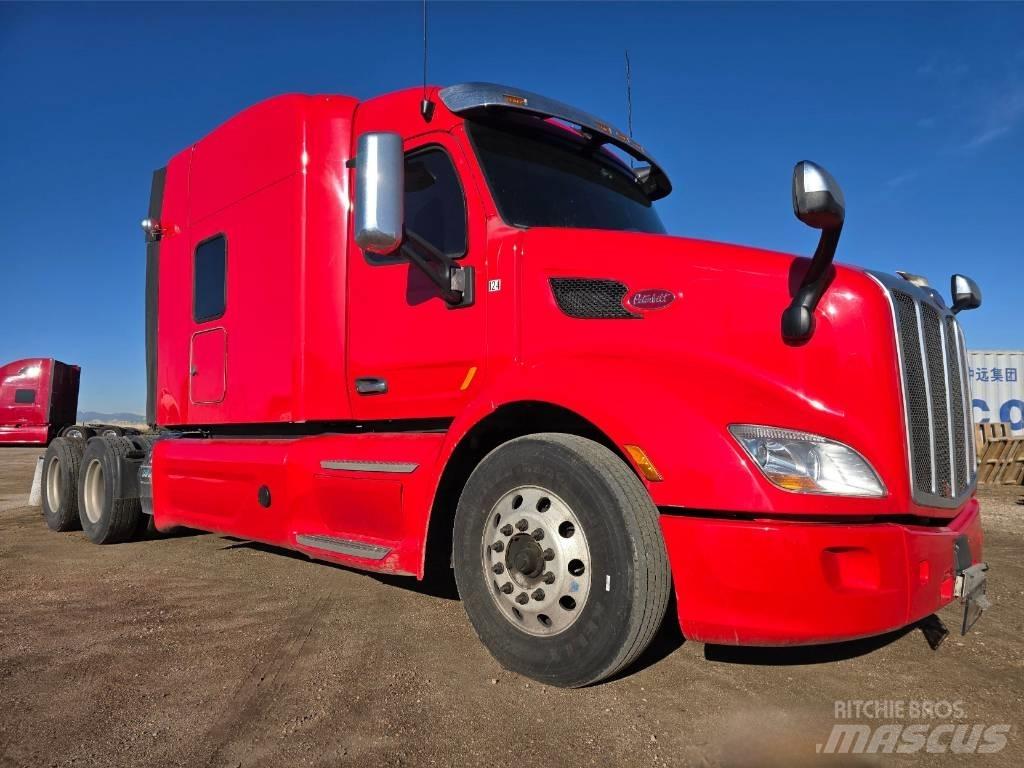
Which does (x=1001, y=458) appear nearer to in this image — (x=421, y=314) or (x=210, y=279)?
(x=421, y=314)

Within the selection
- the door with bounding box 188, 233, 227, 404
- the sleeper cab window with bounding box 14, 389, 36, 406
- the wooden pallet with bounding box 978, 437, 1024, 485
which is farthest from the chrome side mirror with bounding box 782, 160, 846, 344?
the sleeper cab window with bounding box 14, 389, 36, 406

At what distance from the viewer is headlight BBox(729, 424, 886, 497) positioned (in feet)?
8.09

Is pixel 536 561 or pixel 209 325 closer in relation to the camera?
pixel 536 561

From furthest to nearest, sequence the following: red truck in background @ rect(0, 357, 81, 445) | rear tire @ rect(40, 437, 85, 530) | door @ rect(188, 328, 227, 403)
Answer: red truck in background @ rect(0, 357, 81, 445) < rear tire @ rect(40, 437, 85, 530) < door @ rect(188, 328, 227, 403)

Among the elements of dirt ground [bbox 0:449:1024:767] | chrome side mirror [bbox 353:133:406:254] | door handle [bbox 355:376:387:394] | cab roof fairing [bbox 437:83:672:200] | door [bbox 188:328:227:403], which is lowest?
dirt ground [bbox 0:449:1024:767]

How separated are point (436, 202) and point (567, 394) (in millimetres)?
1516

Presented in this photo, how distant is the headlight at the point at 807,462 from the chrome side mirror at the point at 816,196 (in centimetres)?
77

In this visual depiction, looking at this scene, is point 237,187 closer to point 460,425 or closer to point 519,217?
point 519,217

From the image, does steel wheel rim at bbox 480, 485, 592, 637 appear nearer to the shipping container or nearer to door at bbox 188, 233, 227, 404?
door at bbox 188, 233, 227, 404

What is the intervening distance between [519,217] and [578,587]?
1836 millimetres

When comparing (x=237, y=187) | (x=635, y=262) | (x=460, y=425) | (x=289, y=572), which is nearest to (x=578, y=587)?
(x=460, y=425)

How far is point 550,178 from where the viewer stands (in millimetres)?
3826

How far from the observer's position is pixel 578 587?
2.75 metres

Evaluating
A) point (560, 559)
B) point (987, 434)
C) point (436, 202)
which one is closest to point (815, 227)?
point (560, 559)
